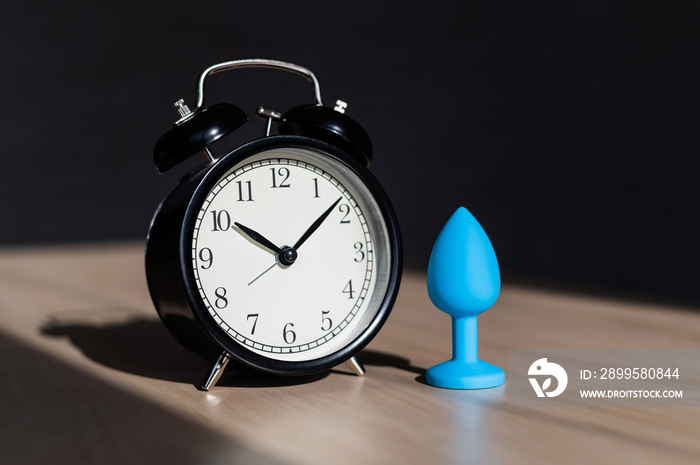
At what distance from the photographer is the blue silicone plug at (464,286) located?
93cm

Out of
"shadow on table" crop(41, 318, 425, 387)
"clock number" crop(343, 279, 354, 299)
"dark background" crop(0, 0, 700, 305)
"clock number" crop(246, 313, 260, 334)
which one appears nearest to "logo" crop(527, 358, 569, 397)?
"shadow on table" crop(41, 318, 425, 387)

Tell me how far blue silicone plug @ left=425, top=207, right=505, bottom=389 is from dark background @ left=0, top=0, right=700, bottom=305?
922mm

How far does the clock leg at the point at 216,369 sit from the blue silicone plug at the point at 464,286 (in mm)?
267

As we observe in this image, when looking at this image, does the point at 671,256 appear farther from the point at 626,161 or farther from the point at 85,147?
the point at 85,147

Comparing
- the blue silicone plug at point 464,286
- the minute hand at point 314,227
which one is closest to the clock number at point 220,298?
the minute hand at point 314,227

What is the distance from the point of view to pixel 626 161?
219cm

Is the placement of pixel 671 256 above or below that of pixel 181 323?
above

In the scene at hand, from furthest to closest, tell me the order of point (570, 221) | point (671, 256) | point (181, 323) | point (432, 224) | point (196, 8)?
point (196, 8)
point (432, 224)
point (570, 221)
point (671, 256)
point (181, 323)

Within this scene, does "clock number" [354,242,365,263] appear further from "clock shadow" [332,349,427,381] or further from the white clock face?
"clock shadow" [332,349,427,381]

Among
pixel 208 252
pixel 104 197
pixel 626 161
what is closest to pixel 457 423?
pixel 208 252

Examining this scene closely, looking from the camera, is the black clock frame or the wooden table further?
the black clock frame

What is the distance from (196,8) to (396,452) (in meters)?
2.94

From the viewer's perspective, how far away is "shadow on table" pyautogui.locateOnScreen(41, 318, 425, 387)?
1004mm

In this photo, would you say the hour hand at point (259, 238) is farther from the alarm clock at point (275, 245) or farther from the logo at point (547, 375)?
the logo at point (547, 375)
